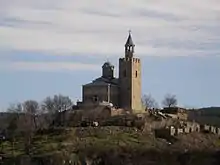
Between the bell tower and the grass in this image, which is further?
the bell tower

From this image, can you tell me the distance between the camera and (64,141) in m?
64.6

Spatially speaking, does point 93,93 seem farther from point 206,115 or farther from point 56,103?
point 206,115

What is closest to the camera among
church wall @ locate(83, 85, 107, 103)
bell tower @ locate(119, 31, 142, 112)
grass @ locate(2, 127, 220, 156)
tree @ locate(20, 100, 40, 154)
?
grass @ locate(2, 127, 220, 156)

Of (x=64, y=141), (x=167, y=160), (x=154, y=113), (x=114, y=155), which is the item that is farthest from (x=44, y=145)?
(x=154, y=113)

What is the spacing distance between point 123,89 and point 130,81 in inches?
51.7

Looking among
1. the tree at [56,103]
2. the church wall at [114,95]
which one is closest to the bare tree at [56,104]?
the tree at [56,103]

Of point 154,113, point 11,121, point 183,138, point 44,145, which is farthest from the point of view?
point 11,121

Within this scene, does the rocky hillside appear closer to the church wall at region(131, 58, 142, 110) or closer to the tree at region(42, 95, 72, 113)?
the church wall at region(131, 58, 142, 110)

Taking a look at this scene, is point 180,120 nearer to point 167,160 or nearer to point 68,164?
point 167,160

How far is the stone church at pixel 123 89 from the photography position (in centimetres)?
7794

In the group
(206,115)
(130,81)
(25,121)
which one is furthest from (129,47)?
(206,115)

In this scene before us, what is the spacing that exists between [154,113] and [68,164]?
18649mm

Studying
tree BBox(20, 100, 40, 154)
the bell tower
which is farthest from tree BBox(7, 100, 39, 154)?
the bell tower

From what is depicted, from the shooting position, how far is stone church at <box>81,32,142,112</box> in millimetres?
77938
